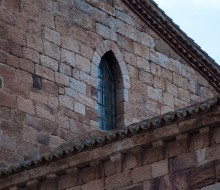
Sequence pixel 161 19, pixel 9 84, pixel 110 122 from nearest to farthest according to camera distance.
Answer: pixel 9 84 → pixel 110 122 → pixel 161 19

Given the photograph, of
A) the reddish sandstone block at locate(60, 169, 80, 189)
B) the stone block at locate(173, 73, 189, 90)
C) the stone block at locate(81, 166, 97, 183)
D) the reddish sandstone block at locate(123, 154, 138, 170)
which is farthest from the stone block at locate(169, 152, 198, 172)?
the stone block at locate(173, 73, 189, 90)

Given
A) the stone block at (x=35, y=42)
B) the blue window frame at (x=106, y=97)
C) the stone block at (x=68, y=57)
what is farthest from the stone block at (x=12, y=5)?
the blue window frame at (x=106, y=97)

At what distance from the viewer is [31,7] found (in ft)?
59.4

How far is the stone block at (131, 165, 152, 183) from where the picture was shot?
45.0 ft

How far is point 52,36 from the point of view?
1834cm

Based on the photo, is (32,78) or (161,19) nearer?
(32,78)

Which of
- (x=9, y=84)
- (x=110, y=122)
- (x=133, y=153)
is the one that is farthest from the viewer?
(x=110, y=122)

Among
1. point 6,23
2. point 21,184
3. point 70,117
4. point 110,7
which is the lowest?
point 21,184

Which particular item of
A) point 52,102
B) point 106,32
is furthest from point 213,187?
point 106,32

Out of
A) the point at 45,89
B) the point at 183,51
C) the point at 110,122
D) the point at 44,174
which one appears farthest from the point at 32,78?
the point at 183,51

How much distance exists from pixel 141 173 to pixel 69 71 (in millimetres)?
5029

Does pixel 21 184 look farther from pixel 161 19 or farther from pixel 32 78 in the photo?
pixel 161 19

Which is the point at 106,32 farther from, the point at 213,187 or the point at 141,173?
the point at 213,187

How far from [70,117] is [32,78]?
111 centimetres
